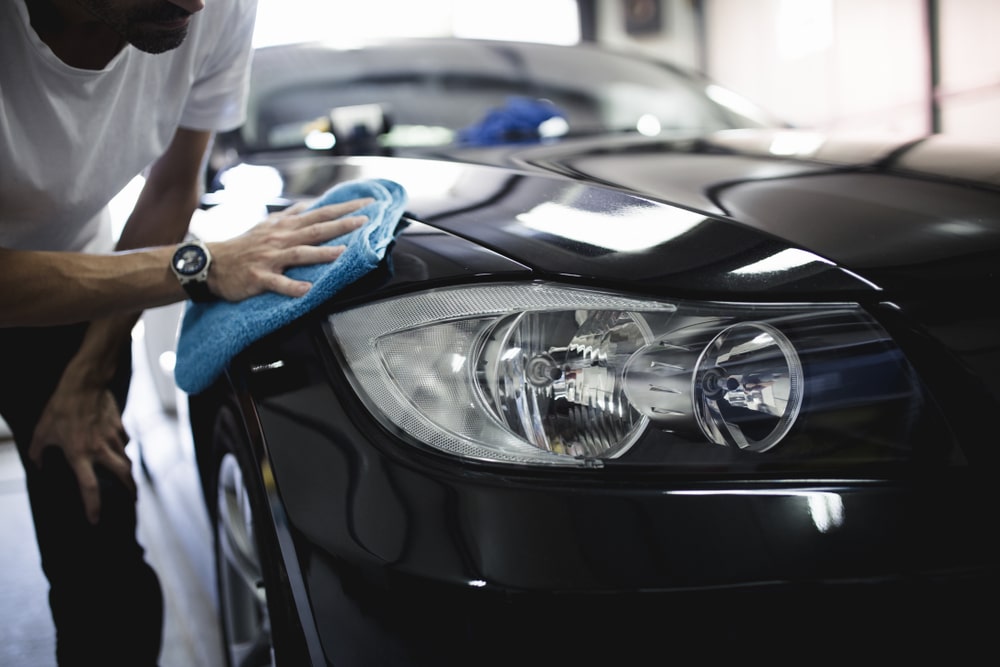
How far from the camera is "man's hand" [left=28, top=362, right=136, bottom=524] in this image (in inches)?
56.0

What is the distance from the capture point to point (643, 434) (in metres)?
0.84

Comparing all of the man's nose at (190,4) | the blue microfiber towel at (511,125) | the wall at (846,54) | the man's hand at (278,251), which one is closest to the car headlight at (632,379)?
the man's hand at (278,251)

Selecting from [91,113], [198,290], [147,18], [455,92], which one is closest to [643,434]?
[198,290]

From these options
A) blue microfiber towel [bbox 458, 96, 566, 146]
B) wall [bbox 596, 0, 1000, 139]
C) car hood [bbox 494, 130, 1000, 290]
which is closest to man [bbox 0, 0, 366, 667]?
car hood [bbox 494, 130, 1000, 290]

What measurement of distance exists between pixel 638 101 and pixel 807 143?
87 cm

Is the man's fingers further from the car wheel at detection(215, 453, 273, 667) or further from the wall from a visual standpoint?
the wall

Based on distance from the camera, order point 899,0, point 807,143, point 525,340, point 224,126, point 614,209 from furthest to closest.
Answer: point 899,0 < point 224,126 < point 807,143 < point 614,209 < point 525,340

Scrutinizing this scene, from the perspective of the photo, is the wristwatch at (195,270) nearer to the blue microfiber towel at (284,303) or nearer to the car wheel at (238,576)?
the blue microfiber towel at (284,303)

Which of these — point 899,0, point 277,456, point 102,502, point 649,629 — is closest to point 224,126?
point 102,502

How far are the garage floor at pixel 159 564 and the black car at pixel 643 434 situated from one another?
705 millimetres

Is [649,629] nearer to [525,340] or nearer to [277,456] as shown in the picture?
[525,340]

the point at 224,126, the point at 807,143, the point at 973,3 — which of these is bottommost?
the point at 807,143

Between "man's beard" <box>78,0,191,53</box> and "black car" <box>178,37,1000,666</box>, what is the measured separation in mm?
458

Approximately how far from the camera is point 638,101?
2213 millimetres
